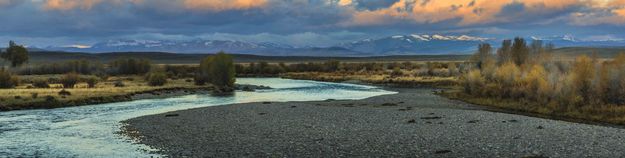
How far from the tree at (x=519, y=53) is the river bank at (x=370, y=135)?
31482 mm

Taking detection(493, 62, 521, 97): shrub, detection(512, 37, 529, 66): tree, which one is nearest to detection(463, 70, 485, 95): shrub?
detection(493, 62, 521, 97): shrub

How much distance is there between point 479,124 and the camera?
87.9 feet

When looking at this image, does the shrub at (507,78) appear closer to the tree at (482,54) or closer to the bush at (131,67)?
the tree at (482,54)

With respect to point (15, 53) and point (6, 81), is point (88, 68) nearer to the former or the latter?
point (15, 53)

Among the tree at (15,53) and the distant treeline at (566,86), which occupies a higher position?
the tree at (15,53)

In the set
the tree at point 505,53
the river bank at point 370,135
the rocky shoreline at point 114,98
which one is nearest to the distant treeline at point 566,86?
the river bank at point 370,135

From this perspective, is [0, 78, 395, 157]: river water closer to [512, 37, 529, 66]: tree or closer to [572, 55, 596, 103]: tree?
[572, 55, 596, 103]: tree


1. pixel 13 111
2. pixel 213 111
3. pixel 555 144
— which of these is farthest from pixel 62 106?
pixel 555 144

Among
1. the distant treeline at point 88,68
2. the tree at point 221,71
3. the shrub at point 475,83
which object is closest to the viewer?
the shrub at point 475,83

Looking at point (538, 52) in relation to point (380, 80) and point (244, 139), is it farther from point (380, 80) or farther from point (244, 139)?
point (244, 139)

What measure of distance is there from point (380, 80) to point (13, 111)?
55.5 metres

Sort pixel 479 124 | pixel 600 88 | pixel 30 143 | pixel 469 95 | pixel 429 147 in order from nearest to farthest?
pixel 429 147, pixel 30 143, pixel 479 124, pixel 600 88, pixel 469 95

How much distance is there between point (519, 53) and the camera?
2431 inches

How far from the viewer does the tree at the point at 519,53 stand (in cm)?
6053
